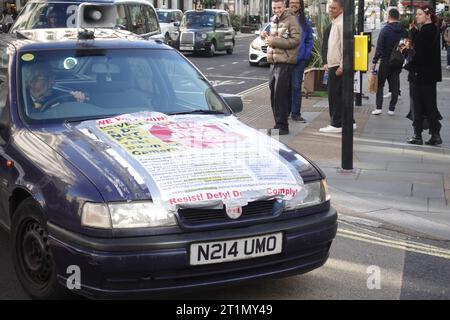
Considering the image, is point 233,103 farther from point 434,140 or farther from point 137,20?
point 137,20

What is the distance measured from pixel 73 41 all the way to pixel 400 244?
122 inches

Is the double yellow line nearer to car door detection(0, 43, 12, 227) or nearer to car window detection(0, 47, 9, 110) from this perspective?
car door detection(0, 43, 12, 227)

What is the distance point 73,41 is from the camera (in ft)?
17.5

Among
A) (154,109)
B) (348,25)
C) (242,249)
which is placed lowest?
(242,249)

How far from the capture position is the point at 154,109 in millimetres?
5086

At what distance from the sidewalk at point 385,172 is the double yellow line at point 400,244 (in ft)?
1.01

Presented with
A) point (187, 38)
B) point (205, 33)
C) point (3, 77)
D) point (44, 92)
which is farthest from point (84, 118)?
point (205, 33)

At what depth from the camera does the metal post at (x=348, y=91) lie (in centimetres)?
795

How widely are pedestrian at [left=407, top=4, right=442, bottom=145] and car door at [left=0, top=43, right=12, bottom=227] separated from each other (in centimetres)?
578

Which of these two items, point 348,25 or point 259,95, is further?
point 259,95

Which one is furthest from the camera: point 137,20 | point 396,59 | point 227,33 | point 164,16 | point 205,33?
point 164,16
